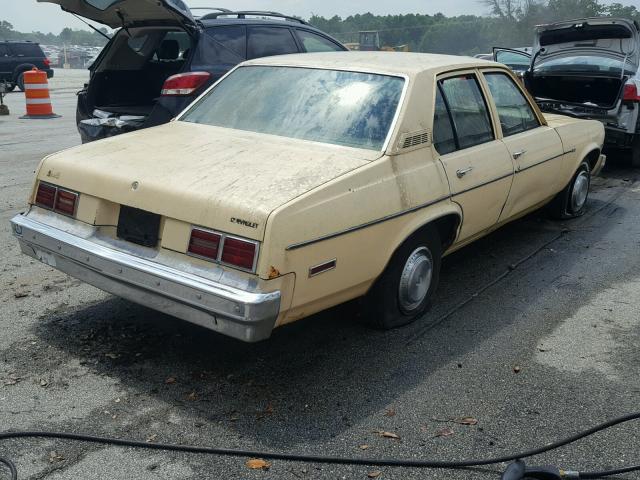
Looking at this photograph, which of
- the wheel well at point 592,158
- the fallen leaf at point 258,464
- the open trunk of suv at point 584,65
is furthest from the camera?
the open trunk of suv at point 584,65

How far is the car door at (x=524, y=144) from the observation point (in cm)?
497

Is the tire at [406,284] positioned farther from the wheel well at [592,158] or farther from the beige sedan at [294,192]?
the wheel well at [592,158]

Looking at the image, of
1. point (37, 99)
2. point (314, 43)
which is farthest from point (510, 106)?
point (37, 99)

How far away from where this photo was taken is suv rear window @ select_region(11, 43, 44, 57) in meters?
23.1

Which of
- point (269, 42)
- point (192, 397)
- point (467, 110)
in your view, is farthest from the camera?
point (269, 42)

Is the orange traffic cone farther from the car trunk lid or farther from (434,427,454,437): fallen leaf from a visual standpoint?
(434,427,454,437): fallen leaf

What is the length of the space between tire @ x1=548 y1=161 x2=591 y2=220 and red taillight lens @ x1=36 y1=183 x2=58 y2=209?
177 inches

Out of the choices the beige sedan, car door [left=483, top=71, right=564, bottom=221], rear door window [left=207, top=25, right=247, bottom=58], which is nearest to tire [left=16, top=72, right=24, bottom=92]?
rear door window [left=207, top=25, right=247, bottom=58]

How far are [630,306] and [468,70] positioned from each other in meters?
1.95

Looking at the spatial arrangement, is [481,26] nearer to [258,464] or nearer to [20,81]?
[20,81]

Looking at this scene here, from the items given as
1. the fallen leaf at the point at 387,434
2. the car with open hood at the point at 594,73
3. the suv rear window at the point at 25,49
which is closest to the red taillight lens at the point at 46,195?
the fallen leaf at the point at 387,434

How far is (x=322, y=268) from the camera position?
331 cm

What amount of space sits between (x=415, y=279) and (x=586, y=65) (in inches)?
258

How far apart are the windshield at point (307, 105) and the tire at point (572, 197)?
2.91 metres
